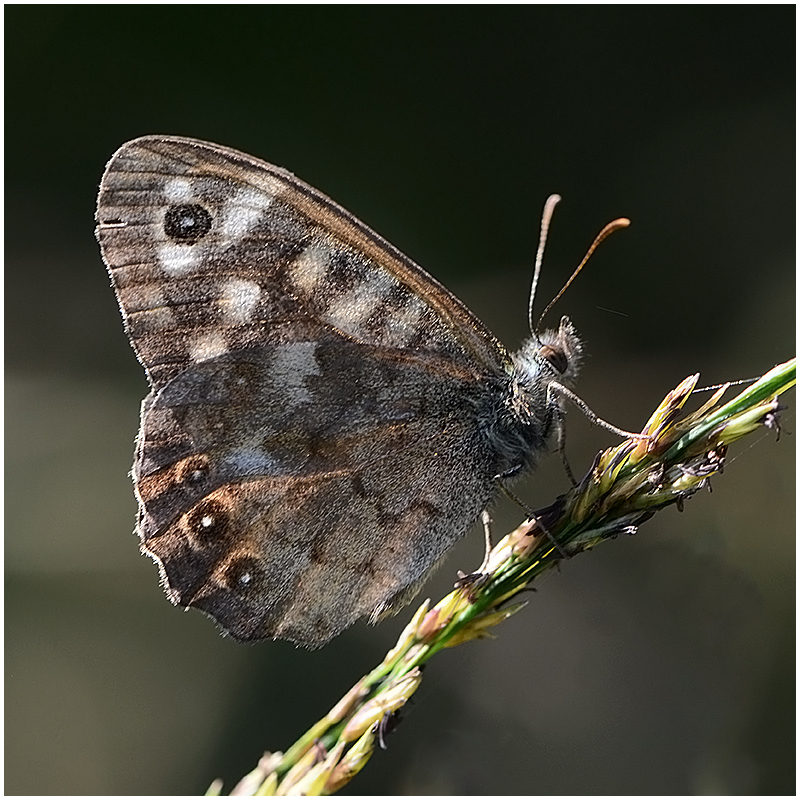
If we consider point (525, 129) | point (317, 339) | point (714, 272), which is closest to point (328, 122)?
point (525, 129)

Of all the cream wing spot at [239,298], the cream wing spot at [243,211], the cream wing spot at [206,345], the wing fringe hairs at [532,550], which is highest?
the cream wing spot at [243,211]

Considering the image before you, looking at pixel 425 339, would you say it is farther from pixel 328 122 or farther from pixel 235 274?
pixel 328 122

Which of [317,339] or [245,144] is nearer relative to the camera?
[317,339]

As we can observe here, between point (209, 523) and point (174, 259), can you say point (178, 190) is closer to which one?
point (174, 259)

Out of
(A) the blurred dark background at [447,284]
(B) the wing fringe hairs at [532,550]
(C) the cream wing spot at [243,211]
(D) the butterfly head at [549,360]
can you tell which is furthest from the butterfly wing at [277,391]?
(A) the blurred dark background at [447,284]

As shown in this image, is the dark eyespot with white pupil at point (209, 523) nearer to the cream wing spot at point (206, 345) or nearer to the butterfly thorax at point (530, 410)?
the cream wing spot at point (206, 345)

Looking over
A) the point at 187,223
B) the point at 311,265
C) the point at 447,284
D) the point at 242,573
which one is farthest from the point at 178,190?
the point at 447,284

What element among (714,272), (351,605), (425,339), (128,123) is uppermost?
(128,123)
